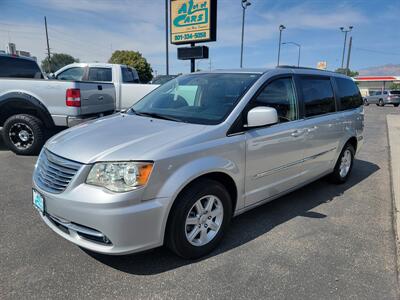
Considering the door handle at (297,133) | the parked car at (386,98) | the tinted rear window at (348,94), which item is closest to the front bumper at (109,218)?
the door handle at (297,133)

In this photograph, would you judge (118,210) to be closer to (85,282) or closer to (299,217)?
(85,282)

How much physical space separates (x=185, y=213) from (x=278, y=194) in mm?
1537

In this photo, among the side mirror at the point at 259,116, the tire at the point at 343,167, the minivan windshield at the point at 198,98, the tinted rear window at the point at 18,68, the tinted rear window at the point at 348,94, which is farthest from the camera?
the tinted rear window at the point at 18,68

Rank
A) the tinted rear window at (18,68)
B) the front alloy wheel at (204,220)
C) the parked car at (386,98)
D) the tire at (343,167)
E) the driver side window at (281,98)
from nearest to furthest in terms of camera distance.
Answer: the front alloy wheel at (204,220) → the driver side window at (281,98) → the tire at (343,167) → the tinted rear window at (18,68) → the parked car at (386,98)

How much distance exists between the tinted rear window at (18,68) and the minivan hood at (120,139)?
4.96 metres

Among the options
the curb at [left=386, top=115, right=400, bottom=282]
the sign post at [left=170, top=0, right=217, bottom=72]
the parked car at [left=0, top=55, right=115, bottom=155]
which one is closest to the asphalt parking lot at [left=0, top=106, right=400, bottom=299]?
the curb at [left=386, top=115, right=400, bottom=282]

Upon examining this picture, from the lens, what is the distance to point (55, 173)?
2639mm

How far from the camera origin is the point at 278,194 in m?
3.78

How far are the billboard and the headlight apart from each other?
1134cm

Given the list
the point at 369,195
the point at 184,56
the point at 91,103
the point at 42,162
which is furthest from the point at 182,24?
the point at 42,162

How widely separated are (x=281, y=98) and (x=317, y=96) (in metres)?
0.91

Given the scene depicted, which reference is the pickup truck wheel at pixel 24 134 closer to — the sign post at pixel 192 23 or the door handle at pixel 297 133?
the door handle at pixel 297 133

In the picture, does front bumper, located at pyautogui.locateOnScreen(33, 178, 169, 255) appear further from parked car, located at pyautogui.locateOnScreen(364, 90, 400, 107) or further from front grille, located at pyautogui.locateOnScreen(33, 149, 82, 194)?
parked car, located at pyautogui.locateOnScreen(364, 90, 400, 107)

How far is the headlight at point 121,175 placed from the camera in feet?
7.86
